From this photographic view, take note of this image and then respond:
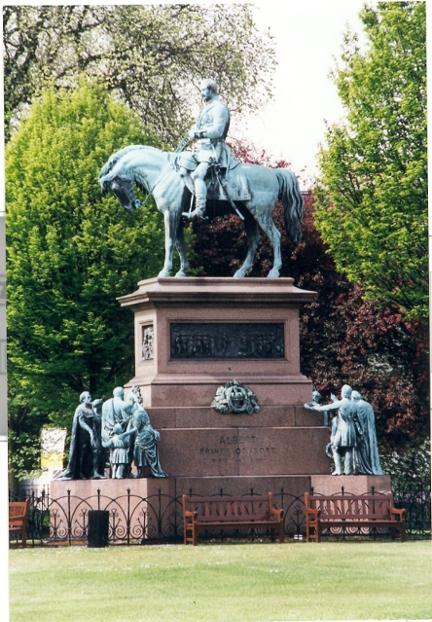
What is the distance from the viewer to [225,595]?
22531 millimetres

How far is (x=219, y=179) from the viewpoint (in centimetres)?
3070

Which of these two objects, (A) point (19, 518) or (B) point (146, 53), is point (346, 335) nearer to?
(B) point (146, 53)

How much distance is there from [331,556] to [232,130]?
25.3 meters

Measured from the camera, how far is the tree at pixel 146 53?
159 ft

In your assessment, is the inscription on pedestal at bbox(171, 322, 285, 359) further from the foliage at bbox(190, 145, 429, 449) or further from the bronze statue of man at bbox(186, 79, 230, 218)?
the foliage at bbox(190, 145, 429, 449)

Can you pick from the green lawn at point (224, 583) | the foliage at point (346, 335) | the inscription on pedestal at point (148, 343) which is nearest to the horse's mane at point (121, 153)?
the inscription on pedestal at point (148, 343)

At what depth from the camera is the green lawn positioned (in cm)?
2116

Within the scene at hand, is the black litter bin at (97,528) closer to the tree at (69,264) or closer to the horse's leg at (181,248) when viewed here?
the horse's leg at (181,248)

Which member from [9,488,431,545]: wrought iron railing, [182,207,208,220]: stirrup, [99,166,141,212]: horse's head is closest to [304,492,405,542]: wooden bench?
[9,488,431,545]: wrought iron railing

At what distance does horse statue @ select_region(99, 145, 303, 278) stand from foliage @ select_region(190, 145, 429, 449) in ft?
40.0

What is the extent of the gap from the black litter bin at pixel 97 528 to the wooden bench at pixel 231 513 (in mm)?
1208

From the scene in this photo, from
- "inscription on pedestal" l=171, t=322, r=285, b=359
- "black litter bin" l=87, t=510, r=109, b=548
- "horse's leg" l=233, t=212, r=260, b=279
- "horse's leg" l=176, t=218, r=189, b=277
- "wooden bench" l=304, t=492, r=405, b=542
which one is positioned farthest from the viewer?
"horse's leg" l=233, t=212, r=260, b=279

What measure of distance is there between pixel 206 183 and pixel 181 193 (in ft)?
1.75

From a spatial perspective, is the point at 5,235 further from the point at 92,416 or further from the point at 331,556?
the point at 331,556
